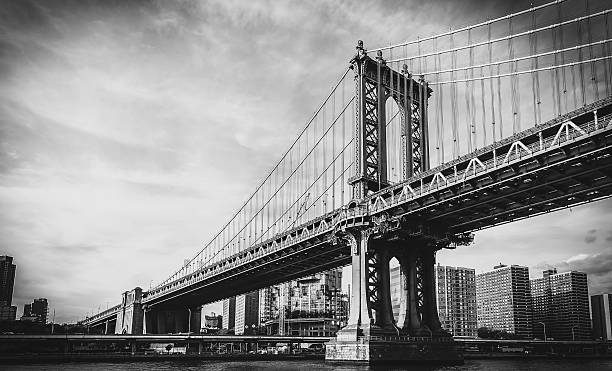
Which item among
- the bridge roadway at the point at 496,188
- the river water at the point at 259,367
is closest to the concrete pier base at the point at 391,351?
the river water at the point at 259,367

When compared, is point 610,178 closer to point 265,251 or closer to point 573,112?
point 573,112

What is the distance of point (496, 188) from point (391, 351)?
21.4 meters

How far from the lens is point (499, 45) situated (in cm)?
6994

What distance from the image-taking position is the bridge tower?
6600 cm

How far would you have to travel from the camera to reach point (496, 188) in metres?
54.8

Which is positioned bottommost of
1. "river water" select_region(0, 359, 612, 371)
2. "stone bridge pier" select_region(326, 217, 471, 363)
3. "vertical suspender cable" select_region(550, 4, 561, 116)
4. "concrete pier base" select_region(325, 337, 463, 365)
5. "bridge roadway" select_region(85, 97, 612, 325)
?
"river water" select_region(0, 359, 612, 371)

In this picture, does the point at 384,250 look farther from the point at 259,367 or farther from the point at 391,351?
the point at 259,367

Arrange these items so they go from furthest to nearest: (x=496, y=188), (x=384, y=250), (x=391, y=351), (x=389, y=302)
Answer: (x=384, y=250) → (x=389, y=302) → (x=391, y=351) → (x=496, y=188)

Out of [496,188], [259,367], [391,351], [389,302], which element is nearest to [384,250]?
[389,302]

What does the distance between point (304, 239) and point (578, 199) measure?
34016mm

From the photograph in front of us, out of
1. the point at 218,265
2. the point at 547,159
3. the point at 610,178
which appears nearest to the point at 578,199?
the point at 610,178

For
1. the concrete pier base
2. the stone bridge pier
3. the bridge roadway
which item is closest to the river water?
the concrete pier base

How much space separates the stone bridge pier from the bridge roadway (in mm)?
1678

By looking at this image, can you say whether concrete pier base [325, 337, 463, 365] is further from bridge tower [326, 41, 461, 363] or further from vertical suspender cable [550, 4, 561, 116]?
vertical suspender cable [550, 4, 561, 116]
